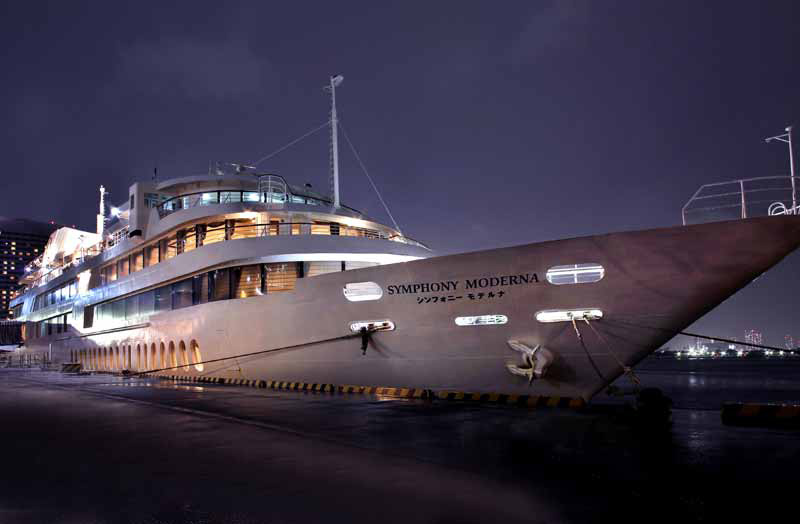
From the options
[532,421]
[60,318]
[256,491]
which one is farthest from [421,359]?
[60,318]

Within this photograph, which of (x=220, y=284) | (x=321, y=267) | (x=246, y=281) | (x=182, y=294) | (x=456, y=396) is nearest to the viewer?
(x=456, y=396)

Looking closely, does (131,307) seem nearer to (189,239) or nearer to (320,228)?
(189,239)

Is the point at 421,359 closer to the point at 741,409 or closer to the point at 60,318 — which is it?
the point at 741,409

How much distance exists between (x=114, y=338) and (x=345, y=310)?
19.0 m

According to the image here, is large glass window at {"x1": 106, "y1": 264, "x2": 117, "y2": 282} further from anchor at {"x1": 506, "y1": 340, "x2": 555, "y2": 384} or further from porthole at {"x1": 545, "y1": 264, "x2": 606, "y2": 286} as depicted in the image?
porthole at {"x1": 545, "y1": 264, "x2": 606, "y2": 286}

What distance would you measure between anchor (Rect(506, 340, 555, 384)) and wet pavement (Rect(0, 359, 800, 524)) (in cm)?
76

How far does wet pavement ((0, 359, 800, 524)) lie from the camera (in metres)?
5.11

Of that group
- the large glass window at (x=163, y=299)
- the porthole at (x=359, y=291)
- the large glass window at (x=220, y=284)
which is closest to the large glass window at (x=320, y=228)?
the large glass window at (x=220, y=284)

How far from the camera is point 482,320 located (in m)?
12.2

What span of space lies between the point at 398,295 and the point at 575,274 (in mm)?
3917

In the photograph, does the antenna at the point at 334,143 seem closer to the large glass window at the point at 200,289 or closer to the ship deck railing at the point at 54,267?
the large glass window at the point at 200,289

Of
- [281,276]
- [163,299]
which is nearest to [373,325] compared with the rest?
[281,276]

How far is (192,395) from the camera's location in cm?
1622

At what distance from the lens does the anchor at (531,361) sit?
11.3 metres
